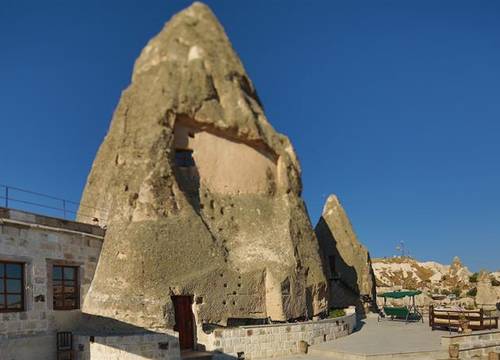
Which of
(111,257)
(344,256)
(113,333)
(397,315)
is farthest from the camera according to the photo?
(344,256)

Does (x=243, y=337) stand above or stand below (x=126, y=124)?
below

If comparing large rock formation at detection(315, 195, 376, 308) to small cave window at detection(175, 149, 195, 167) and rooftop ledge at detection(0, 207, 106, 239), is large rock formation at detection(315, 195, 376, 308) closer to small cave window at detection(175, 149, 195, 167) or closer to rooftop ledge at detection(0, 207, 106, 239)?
small cave window at detection(175, 149, 195, 167)

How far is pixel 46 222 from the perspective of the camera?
51.2ft

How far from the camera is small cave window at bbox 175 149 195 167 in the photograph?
66.4ft

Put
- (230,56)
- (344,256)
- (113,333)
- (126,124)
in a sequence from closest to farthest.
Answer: (113,333)
(126,124)
(230,56)
(344,256)

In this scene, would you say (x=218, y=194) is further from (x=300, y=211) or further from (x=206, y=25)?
(x=206, y=25)

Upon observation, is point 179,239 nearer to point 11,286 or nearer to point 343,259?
point 11,286

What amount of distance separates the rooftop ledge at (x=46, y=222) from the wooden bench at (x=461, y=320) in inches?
507

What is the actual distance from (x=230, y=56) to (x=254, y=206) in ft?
24.0

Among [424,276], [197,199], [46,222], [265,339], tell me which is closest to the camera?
[46,222]

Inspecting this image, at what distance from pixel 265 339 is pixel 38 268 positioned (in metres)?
7.43

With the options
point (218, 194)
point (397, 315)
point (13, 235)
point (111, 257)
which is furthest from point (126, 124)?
point (397, 315)

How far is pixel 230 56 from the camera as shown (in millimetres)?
23500

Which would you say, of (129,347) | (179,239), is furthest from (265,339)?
(129,347)
